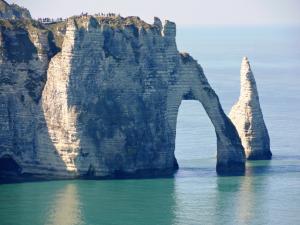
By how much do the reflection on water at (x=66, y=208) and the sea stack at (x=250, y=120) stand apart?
16332 millimetres

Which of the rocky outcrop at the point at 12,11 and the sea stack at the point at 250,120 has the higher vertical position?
the rocky outcrop at the point at 12,11

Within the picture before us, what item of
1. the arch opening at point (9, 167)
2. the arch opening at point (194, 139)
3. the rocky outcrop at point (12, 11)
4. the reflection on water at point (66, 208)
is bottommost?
the reflection on water at point (66, 208)

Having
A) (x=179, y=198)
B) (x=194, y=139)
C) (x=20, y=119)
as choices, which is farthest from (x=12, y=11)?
(x=179, y=198)

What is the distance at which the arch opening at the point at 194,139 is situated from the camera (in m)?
111

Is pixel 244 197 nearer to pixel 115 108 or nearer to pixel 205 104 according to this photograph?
pixel 205 104

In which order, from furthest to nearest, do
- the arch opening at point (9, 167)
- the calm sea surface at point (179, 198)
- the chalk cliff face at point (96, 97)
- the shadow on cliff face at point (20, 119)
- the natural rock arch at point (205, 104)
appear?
the natural rock arch at point (205, 104), the arch opening at point (9, 167), the shadow on cliff face at point (20, 119), the chalk cliff face at point (96, 97), the calm sea surface at point (179, 198)

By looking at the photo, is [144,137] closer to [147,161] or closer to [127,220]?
[147,161]

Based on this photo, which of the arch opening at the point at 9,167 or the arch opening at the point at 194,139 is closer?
the arch opening at the point at 9,167

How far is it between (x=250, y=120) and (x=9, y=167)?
1952 centimetres

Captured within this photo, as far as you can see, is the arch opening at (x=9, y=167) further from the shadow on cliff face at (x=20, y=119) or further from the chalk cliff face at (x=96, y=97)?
the chalk cliff face at (x=96, y=97)

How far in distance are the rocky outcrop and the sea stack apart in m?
21.8

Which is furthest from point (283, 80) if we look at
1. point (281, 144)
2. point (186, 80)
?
point (186, 80)

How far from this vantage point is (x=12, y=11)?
11825cm

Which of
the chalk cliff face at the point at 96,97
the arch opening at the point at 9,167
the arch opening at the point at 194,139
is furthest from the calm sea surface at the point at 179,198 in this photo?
the arch opening at the point at 9,167
